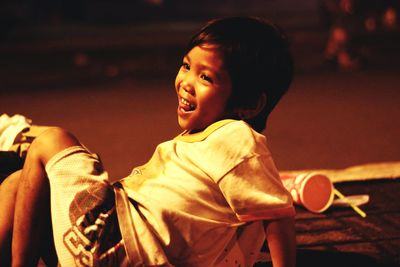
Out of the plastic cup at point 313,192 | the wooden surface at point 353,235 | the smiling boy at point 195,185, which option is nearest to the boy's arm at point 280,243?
the smiling boy at point 195,185

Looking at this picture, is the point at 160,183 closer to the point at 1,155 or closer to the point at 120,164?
the point at 1,155

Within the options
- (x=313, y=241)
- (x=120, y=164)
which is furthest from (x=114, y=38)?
(x=313, y=241)

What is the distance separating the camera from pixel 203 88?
81.6 inches

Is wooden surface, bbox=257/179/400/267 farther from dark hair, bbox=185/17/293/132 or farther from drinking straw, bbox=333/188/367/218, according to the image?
dark hair, bbox=185/17/293/132

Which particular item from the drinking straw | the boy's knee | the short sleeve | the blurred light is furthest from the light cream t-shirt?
the blurred light

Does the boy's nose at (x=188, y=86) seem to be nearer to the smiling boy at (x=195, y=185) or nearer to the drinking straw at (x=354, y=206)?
the smiling boy at (x=195, y=185)

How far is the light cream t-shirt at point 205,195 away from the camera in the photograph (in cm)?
190

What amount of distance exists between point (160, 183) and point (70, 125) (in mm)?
4428

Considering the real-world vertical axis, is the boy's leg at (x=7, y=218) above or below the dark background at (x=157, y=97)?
above

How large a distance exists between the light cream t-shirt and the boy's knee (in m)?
0.27

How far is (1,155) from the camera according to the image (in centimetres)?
243

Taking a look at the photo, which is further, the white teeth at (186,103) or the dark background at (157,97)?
the dark background at (157,97)

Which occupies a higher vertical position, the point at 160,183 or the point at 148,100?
the point at 160,183

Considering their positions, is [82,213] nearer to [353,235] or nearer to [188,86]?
[188,86]
